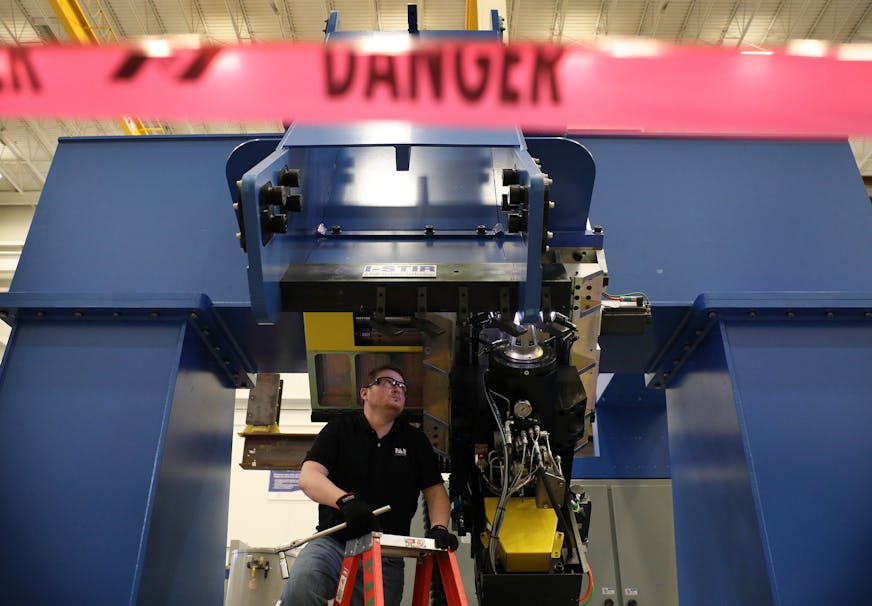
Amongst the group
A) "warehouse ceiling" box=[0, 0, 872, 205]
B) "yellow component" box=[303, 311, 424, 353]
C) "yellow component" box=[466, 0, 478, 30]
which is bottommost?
"yellow component" box=[303, 311, 424, 353]

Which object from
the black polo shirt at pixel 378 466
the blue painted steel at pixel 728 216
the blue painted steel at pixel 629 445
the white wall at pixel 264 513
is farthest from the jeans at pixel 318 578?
the white wall at pixel 264 513

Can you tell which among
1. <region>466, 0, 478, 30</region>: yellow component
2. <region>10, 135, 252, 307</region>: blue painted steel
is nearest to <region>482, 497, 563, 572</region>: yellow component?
<region>10, 135, 252, 307</region>: blue painted steel

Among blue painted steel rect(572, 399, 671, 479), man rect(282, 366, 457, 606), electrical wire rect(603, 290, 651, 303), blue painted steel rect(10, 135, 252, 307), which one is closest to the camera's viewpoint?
man rect(282, 366, 457, 606)

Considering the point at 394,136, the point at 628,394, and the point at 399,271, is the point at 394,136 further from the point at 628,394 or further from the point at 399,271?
the point at 628,394

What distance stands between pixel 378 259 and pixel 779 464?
164 cm

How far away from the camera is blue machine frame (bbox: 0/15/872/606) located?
2287mm

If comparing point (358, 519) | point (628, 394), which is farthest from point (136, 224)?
point (628, 394)

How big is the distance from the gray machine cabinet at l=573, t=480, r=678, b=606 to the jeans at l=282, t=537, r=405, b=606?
82.1 inches

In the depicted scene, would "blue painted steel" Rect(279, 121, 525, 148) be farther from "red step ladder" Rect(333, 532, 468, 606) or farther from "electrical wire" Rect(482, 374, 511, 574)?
"red step ladder" Rect(333, 532, 468, 606)

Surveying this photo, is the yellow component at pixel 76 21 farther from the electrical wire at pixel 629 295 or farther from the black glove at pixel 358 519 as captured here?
the black glove at pixel 358 519

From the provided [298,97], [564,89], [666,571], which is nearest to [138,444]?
[298,97]

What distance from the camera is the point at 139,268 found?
115 inches

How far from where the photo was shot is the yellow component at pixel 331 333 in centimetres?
258

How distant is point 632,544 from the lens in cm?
435
